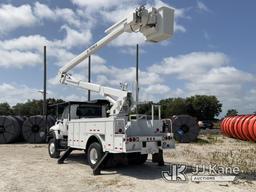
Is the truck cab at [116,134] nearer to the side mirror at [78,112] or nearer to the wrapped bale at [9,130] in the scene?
the side mirror at [78,112]

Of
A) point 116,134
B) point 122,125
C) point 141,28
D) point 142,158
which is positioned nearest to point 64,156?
point 142,158

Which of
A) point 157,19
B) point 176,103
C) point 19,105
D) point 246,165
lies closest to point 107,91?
point 157,19

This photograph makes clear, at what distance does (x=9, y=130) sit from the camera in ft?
96.1

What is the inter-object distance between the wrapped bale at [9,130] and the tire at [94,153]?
16615 mm

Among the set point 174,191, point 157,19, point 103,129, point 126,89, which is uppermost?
point 157,19

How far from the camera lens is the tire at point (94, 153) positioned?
13448 mm

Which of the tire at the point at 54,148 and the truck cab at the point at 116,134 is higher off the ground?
the truck cab at the point at 116,134

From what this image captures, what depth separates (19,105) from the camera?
118 metres

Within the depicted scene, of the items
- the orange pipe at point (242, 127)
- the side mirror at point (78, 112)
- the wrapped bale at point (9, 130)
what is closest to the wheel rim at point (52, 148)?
the side mirror at point (78, 112)

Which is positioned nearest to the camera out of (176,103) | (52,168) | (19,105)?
(52,168)

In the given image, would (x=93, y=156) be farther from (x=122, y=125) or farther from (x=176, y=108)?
(x=176, y=108)

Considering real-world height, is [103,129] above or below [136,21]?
below

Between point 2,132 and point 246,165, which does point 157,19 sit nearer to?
point 246,165

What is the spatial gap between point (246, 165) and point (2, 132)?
64.3ft
